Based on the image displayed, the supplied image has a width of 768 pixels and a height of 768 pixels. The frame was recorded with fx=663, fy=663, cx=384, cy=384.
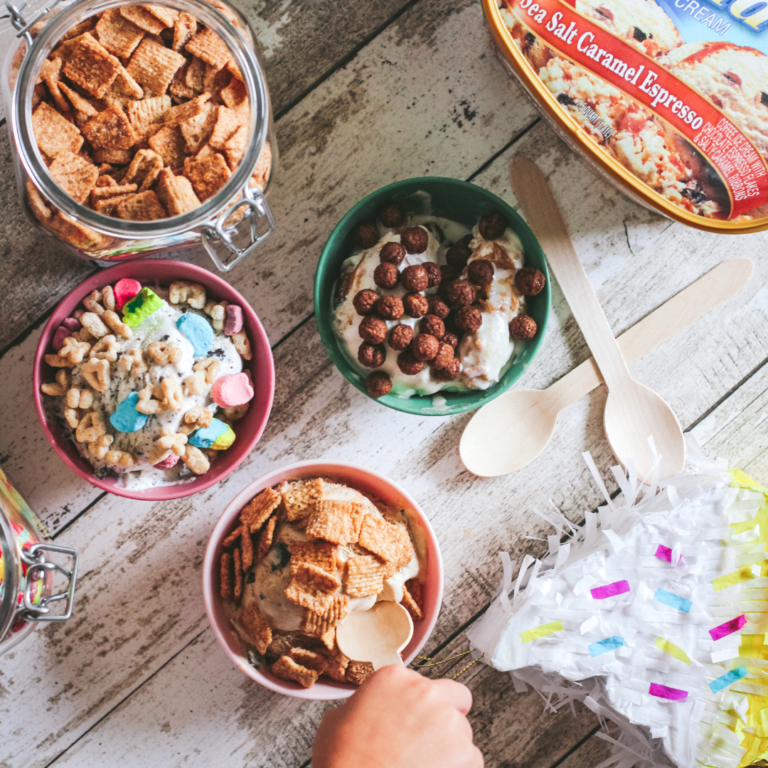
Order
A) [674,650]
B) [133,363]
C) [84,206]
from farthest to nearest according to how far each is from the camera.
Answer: [674,650]
[133,363]
[84,206]

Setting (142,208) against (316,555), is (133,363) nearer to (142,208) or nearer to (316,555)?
(142,208)

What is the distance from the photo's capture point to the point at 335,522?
796mm

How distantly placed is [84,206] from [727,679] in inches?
39.0

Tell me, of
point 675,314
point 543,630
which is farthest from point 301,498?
point 675,314

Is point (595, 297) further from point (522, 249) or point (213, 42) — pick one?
point (213, 42)

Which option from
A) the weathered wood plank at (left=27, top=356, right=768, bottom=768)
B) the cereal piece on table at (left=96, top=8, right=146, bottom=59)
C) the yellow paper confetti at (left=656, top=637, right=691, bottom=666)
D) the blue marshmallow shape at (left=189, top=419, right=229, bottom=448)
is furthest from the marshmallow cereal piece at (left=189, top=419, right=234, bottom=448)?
the yellow paper confetti at (left=656, top=637, right=691, bottom=666)

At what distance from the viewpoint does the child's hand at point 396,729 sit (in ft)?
2.37

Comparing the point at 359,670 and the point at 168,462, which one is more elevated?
the point at 168,462

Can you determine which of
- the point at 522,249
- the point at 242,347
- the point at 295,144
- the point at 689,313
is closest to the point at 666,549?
the point at 689,313

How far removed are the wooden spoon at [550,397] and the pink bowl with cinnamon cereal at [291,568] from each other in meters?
0.16

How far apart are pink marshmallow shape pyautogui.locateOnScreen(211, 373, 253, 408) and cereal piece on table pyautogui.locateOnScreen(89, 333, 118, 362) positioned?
120mm

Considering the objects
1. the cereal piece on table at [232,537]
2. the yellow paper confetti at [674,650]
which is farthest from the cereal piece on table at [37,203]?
the yellow paper confetti at [674,650]

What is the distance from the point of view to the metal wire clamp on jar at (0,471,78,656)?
0.69 meters

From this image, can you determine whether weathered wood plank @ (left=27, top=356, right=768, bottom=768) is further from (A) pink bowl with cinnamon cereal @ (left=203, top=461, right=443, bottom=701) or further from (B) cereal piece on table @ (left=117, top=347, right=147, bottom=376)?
(B) cereal piece on table @ (left=117, top=347, right=147, bottom=376)
